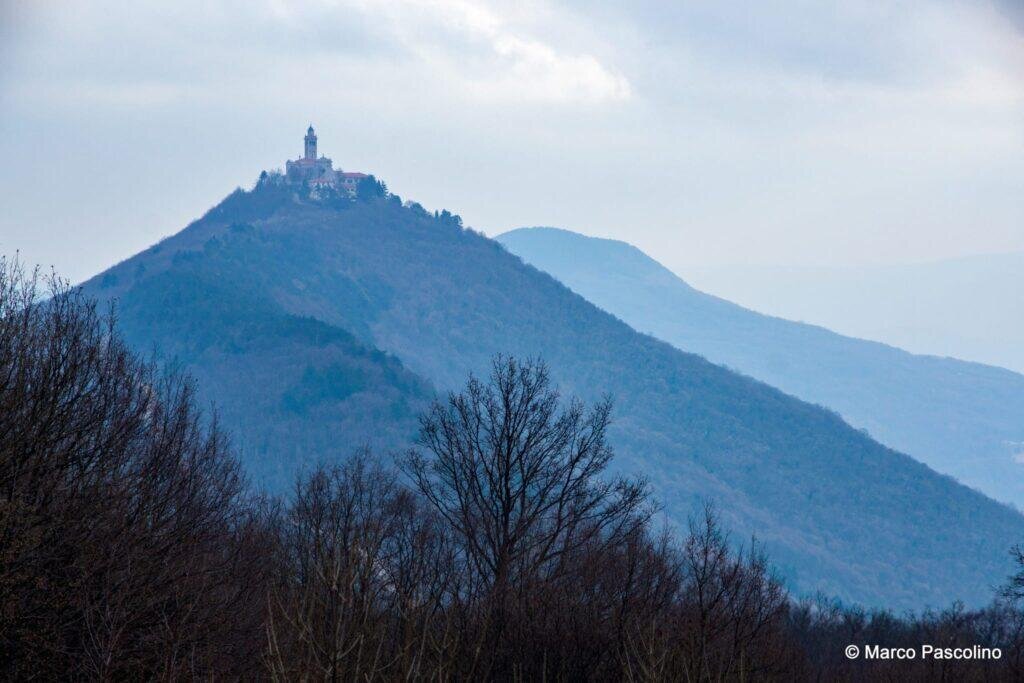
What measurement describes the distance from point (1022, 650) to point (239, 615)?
2645cm

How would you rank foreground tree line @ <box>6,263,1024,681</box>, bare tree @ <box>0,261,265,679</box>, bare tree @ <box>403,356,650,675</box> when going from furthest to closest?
1. bare tree @ <box>403,356,650,675</box>
2. bare tree @ <box>0,261,265,679</box>
3. foreground tree line @ <box>6,263,1024,681</box>

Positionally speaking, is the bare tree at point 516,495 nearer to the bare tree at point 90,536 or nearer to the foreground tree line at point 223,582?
the foreground tree line at point 223,582

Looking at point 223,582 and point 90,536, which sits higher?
point 90,536

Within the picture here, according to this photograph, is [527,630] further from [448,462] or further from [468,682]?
[448,462]

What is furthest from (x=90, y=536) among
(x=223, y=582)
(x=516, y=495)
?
(x=516, y=495)

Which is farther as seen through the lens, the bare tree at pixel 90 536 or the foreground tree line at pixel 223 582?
the bare tree at pixel 90 536

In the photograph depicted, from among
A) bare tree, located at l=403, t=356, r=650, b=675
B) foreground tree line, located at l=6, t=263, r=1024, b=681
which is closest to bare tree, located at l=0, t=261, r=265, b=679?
foreground tree line, located at l=6, t=263, r=1024, b=681

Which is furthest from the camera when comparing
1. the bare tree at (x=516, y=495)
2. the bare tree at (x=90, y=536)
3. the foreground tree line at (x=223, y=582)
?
the bare tree at (x=516, y=495)

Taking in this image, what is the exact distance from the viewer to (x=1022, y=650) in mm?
42562

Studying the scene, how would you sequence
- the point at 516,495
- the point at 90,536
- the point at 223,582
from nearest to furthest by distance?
the point at 90,536 < the point at 223,582 < the point at 516,495

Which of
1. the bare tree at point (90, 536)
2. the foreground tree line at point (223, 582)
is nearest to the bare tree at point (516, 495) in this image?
the foreground tree line at point (223, 582)

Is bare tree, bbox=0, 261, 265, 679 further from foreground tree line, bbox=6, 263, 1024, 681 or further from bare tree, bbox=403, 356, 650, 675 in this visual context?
bare tree, bbox=403, 356, 650, 675

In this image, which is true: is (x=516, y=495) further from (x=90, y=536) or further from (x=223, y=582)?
(x=90, y=536)

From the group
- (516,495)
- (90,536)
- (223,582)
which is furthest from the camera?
(516,495)
